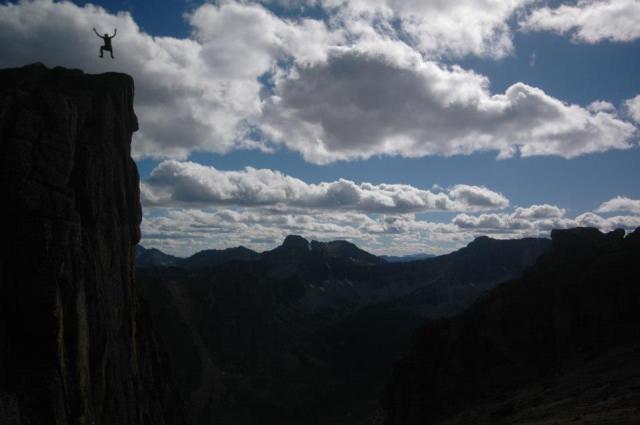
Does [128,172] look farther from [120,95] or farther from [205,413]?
[205,413]

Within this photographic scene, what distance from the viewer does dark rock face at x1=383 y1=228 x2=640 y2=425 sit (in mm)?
47000

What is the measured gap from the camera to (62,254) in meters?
38.2

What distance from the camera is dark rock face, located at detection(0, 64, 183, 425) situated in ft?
118

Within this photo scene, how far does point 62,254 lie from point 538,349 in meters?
55.4

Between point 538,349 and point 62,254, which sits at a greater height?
point 62,254

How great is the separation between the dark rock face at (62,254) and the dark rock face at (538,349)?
1382 inches

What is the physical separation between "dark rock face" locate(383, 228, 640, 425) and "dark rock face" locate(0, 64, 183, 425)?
3511 cm

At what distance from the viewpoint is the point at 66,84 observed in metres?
53.5

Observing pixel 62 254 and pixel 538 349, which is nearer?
pixel 62 254

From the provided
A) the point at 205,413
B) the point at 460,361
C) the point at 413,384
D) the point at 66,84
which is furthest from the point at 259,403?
the point at 66,84

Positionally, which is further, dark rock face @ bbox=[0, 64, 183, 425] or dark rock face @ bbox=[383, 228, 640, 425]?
dark rock face @ bbox=[383, 228, 640, 425]

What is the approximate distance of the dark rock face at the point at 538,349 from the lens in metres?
47.0

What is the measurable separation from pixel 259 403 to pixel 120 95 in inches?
4800

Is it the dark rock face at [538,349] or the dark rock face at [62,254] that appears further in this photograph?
the dark rock face at [538,349]
